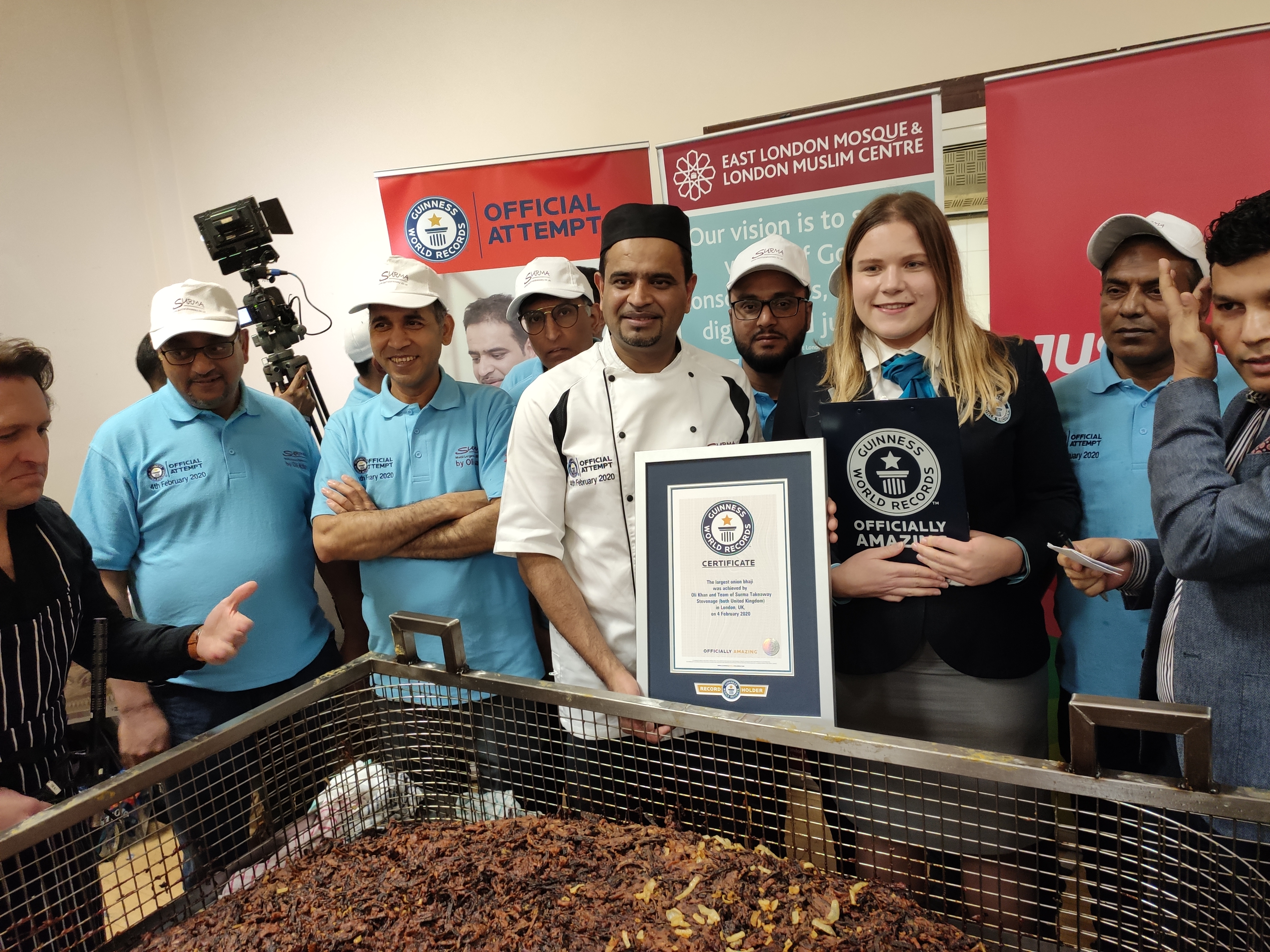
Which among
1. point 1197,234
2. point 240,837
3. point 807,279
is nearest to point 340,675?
point 240,837

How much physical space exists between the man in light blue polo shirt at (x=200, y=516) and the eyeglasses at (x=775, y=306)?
4.51ft

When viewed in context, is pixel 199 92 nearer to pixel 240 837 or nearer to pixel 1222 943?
pixel 240 837

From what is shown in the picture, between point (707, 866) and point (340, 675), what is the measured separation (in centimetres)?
62

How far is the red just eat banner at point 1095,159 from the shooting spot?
2389 mm

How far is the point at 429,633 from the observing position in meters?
1.15

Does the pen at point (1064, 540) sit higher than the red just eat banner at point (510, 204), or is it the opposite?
the red just eat banner at point (510, 204)

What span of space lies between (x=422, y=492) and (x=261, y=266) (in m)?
1.32

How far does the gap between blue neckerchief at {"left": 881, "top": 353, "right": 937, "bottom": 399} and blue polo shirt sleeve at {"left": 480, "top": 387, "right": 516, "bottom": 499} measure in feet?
3.21

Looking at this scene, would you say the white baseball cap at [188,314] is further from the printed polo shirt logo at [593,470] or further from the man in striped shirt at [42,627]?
the printed polo shirt logo at [593,470]

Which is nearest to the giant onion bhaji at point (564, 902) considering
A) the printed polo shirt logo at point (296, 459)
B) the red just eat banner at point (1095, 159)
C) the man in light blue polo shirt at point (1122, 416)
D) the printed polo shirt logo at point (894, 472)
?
the printed polo shirt logo at point (894, 472)

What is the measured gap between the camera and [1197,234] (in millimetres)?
1619

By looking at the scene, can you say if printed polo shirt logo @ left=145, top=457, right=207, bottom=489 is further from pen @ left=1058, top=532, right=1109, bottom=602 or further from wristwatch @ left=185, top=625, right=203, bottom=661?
pen @ left=1058, top=532, right=1109, bottom=602

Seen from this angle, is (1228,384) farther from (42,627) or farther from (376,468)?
(42,627)

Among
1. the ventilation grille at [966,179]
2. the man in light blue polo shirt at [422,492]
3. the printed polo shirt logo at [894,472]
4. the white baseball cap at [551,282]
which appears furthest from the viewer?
the ventilation grille at [966,179]
